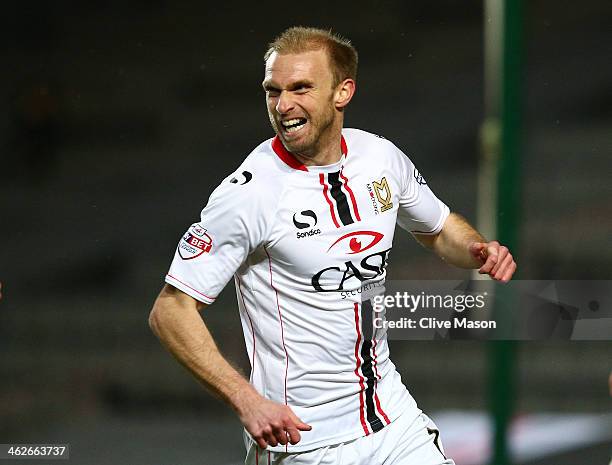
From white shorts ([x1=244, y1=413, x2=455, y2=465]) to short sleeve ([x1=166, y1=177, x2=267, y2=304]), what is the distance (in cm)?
43

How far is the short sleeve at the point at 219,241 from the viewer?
2383 millimetres

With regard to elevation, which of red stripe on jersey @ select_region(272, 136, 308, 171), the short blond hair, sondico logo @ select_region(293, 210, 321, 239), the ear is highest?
the short blond hair

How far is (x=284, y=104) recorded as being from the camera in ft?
8.14

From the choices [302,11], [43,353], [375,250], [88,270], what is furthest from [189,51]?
[375,250]

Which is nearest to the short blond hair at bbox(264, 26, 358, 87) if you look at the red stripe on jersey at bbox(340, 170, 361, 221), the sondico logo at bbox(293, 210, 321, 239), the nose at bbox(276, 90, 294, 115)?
the nose at bbox(276, 90, 294, 115)

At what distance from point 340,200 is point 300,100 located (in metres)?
0.25

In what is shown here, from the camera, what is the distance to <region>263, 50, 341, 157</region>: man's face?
98.3 inches

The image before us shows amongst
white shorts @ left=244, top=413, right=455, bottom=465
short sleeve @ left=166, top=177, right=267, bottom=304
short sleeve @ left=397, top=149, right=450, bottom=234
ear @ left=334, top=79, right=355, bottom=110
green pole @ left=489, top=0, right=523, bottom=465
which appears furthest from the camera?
green pole @ left=489, top=0, right=523, bottom=465

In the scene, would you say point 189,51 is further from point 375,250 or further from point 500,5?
point 375,250

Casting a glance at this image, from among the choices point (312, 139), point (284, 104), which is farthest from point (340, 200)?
point (284, 104)

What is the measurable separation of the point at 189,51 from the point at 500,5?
1.03 metres

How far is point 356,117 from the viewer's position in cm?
355

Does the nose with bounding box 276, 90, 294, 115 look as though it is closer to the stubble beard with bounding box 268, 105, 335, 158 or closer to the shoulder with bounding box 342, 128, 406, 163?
the stubble beard with bounding box 268, 105, 335, 158

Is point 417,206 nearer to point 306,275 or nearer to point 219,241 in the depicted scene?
point 306,275
